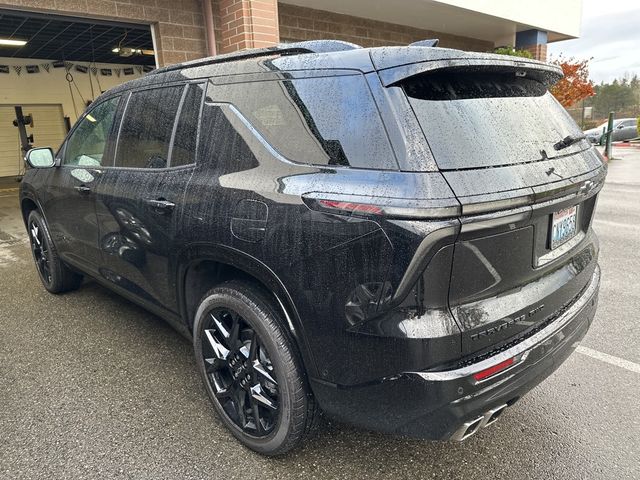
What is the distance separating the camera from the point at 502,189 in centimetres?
167

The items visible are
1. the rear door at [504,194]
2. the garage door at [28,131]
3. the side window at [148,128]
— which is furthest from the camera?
the garage door at [28,131]

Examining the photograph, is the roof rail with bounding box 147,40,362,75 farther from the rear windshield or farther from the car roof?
the rear windshield

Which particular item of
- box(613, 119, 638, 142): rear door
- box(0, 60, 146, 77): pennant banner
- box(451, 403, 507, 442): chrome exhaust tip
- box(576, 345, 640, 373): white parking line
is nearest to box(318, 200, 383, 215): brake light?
box(451, 403, 507, 442): chrome exhaust tip

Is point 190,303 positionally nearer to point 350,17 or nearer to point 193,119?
point 193,119

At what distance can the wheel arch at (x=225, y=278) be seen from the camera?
75.9 inches

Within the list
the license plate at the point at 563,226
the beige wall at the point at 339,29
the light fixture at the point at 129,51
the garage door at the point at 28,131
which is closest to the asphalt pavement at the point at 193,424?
the license plate at the point at 563,226

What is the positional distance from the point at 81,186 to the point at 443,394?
2.91 m

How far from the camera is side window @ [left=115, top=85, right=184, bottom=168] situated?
104 inches

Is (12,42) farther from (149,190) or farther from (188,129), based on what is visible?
(188,129)

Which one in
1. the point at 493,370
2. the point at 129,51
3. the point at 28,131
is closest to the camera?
the point at 493,370

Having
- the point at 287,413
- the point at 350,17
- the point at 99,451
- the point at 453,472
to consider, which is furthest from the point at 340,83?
the point at 350,17

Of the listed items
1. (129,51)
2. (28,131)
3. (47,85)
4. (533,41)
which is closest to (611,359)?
(533,41)

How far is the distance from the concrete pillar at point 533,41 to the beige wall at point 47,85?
12.0m

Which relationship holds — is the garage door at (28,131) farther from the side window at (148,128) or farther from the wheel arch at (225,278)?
the wheel arch at (225,278)
